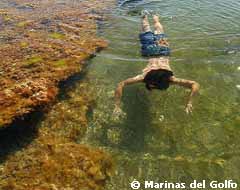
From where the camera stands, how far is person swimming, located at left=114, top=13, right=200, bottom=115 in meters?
9.95

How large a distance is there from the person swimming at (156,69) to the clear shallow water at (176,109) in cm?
42

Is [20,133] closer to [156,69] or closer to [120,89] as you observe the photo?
[120,89]

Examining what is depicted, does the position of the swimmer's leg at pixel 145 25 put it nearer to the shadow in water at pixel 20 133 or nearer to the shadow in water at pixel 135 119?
the shadow in water at pixel 135 119

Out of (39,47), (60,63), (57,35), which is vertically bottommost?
(60,63)

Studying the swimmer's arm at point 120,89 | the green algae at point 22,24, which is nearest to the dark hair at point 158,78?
the swimmer's arm at point 120,89

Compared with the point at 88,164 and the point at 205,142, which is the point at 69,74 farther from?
the point at 205,142

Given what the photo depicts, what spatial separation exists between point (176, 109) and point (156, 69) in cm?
148

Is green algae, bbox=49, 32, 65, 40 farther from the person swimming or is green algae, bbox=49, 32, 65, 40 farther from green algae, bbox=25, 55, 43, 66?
the person swimming

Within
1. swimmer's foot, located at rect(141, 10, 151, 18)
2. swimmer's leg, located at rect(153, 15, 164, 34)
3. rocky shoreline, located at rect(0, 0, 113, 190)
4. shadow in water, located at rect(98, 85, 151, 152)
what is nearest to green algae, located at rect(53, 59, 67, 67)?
rocky shoreline, located at rect(0, 0, 113, 190)

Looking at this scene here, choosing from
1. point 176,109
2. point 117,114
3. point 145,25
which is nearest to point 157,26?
point 145,25

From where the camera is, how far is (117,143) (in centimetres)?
922

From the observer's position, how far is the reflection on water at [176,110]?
28.0ft

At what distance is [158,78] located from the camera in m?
9.92

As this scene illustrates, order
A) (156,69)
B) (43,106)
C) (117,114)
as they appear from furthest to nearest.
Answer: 1. (117,114)
2. (156,69)
3. (43,106)
